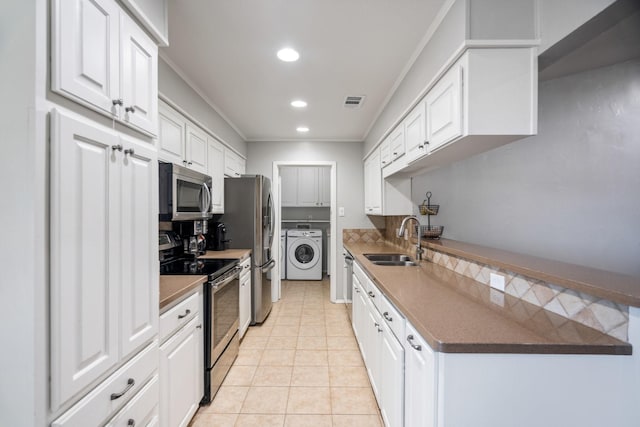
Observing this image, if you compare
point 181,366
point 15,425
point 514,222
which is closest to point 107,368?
point 15,425

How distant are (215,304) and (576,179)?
287cm

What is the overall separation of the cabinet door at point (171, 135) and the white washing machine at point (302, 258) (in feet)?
11.0

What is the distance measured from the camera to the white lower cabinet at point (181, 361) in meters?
1.43

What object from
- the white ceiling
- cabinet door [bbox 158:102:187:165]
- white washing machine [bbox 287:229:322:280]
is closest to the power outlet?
the white ceiling

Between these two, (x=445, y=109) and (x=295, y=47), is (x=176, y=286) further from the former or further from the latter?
(x=445, y=109)

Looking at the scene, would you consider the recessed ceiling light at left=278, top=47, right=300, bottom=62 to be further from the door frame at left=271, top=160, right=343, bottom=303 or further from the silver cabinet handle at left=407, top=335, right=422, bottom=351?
the door frame at left=271, top=160, right=343, bottom=303

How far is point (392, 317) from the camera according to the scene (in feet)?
4.88

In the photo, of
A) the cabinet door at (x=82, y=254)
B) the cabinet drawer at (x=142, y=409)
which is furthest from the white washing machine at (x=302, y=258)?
the cabinet door at (x=82, y=254)

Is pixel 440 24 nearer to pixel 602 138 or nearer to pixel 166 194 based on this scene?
pixel 602 138

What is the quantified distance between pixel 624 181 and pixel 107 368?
3.15m

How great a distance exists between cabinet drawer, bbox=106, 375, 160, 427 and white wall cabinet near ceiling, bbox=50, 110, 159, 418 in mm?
193

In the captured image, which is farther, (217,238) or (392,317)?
(217,238)

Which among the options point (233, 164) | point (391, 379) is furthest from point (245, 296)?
point (391, 379)

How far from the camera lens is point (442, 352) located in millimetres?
942
